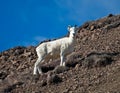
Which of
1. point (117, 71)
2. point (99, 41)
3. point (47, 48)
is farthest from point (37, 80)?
point (99, 41)

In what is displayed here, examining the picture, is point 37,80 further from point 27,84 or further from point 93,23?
point 93,23

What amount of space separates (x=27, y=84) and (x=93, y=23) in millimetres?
13653

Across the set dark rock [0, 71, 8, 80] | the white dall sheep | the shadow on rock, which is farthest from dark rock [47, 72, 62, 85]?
dark rock [0, 71, 8, 80]

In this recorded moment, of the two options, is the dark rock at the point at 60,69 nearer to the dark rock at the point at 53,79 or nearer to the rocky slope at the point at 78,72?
the rocky slope at the point at 78,72

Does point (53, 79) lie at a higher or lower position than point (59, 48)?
lower

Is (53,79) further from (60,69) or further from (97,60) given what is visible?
(97,60)

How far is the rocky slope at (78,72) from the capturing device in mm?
25266

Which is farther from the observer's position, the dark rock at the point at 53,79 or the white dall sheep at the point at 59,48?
the white dall sheep at the point at 59,48

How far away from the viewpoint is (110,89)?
77.5 feet

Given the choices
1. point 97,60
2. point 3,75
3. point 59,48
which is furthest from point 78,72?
point 3,75

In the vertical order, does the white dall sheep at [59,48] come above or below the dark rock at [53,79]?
above

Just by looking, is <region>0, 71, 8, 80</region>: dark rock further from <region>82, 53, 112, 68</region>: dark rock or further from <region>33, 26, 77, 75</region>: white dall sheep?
<region>82, 53, 112, 68</region>: dark rock

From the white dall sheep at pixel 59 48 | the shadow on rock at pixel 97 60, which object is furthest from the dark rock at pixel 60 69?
the shadow on rock at pixel 97 60

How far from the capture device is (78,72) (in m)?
27.5
